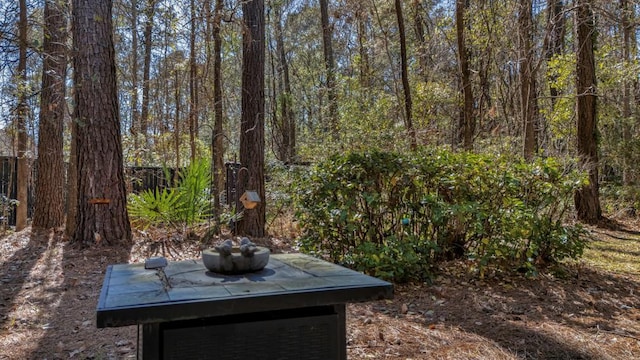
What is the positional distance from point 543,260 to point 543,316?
1.26 m

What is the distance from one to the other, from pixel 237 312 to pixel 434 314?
226cm

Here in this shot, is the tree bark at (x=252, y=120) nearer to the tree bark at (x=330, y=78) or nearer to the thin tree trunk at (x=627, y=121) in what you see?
the tree bark at (x=330, y=78)

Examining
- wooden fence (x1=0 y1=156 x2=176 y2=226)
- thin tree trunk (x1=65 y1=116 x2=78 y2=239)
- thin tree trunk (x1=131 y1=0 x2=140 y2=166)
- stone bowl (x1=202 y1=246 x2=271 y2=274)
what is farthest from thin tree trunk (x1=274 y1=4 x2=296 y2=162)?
stone bowl (x1=202 y1=246 x2=271 y2=274)

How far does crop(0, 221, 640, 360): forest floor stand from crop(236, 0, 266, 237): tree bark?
3.70ft

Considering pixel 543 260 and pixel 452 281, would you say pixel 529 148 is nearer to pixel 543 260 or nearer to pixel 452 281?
pixel 543 260

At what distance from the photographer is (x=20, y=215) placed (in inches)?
290

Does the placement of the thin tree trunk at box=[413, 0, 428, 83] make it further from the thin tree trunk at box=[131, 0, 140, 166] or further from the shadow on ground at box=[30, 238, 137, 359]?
the shadow on ground at box=[30, 238, 137, 359]

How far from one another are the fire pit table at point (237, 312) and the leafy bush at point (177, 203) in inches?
152

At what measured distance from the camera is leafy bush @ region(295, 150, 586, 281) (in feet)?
13.3

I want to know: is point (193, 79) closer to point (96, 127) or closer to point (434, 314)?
point (96, 127)

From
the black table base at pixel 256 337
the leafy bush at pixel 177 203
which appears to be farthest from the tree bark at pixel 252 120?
the black table base at pixel 256 337

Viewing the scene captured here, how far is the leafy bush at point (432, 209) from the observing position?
4.05 metres

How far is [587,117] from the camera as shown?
8.01 meters

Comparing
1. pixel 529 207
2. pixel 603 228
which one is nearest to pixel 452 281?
pixel 529 207
